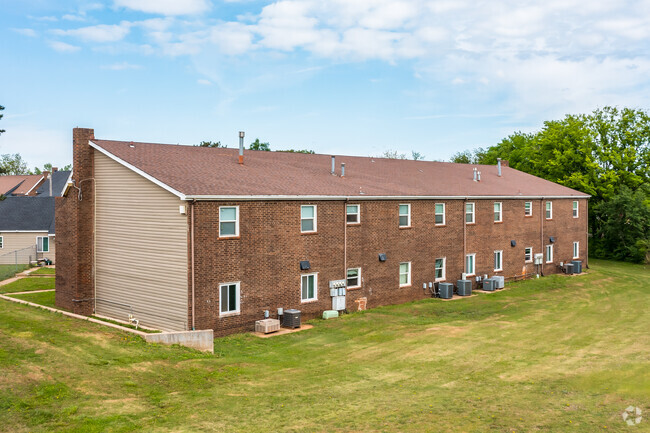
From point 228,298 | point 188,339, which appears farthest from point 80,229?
point 188,339

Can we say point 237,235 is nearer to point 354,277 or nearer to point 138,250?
point 138,250

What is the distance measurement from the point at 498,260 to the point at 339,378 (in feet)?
74.3

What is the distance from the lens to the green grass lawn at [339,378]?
37.0 ft

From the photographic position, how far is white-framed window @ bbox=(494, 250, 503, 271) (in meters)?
34.7

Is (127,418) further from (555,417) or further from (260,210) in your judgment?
(260,210)

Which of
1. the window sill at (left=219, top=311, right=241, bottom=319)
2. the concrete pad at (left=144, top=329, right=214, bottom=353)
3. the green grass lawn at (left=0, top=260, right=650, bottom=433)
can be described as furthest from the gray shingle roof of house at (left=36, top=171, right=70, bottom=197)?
the concrete pad at (left=144, top=329, right=214, bottom=353)

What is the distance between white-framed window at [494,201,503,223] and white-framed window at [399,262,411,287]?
8948 millimetres

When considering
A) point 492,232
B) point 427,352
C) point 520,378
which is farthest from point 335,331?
point 492,232

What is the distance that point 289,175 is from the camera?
26141 millimetres

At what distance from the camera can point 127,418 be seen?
11195 millimetres

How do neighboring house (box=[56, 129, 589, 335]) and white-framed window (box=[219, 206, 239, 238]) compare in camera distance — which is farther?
white-framed window (box=[219, 206, 239, 238])

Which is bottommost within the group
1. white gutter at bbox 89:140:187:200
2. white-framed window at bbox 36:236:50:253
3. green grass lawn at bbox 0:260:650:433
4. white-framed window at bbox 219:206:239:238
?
green grass lawn at bbox 0:260:650:433

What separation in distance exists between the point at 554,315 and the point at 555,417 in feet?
48.5

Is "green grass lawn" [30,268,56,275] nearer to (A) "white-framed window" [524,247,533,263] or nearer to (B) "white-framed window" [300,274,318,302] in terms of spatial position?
(B) "white-framed window" [300,274,318,302]
